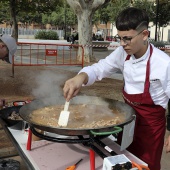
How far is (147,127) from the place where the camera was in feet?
6.86

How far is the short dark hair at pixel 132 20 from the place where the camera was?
178 cm

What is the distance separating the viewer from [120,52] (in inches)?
83.0

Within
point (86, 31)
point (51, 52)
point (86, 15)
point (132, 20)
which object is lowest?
point (51, 52)

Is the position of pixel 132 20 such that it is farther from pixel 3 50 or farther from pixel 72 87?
pixel 3 50

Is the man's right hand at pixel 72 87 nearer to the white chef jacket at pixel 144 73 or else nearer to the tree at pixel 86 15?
the white chef jacket at pixel 144 73

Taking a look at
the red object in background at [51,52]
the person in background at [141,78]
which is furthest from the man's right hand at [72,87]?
the red object in background at [51,52]

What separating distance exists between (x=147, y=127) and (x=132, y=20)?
813 mm

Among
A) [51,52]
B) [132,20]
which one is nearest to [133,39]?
[132,20]

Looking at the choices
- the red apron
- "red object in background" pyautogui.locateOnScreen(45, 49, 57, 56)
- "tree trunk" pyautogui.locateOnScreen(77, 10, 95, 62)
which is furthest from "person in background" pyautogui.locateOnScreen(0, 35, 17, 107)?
"tree trunk" pyautogui.locateOnScreen(77, 10, 95, 62)

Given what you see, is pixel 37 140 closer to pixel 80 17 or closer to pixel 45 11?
pixel 80 17

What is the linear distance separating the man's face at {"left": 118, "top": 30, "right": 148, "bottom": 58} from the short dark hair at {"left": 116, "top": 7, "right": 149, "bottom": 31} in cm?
3

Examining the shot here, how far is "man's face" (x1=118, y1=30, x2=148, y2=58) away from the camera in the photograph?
1.80m

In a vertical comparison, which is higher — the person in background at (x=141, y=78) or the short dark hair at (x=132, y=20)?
the short dark hair at (x=132, y=20)

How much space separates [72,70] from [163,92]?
8841 millimetres
